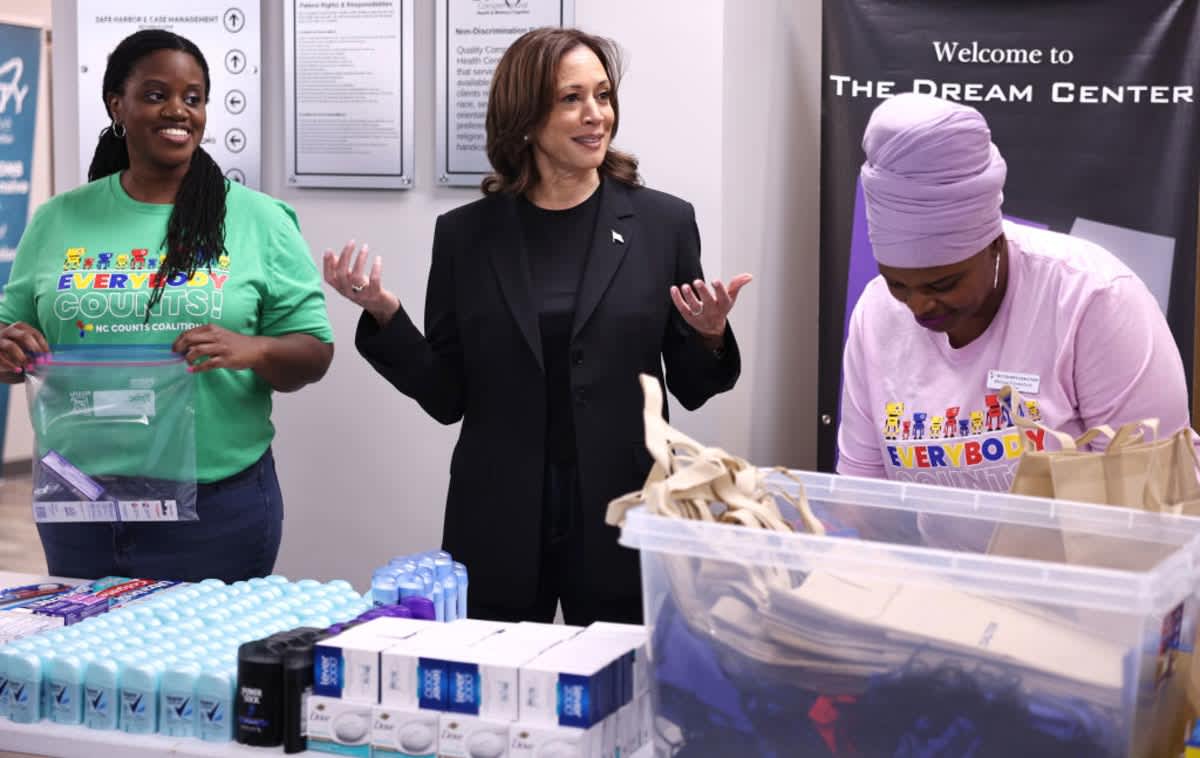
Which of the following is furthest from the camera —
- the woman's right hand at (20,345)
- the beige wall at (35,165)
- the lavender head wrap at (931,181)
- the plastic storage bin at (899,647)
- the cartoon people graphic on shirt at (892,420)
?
the beige wall at (35,165)

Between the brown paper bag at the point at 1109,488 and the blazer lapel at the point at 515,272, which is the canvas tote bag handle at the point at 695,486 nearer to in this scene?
the brown paper bag at the point at 1109,488

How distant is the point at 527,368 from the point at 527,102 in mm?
617

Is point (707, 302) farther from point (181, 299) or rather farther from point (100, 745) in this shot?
point (100, 745)

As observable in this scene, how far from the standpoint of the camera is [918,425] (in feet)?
7.02

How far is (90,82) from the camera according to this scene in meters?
4.19

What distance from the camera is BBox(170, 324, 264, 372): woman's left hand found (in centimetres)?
263

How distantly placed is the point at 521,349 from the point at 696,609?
1415 mm

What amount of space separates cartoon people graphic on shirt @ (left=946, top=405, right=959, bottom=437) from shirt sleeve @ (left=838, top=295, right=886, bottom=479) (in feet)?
0.52

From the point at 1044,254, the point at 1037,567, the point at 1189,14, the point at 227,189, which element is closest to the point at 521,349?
the point at 227,189

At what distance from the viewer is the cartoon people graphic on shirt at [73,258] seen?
286cm

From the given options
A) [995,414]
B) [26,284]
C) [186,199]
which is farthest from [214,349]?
[995,414]

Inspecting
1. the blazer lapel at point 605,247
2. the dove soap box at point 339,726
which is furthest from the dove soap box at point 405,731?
the blazer lapel at point 605,247

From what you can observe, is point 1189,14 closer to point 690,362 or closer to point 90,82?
point 690,362

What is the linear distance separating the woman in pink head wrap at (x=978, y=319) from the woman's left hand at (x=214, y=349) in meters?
1.34
